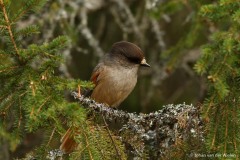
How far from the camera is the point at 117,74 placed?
5.99 meters

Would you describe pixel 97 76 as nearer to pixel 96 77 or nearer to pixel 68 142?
pixel 96 77

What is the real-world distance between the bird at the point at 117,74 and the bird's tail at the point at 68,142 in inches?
51.1

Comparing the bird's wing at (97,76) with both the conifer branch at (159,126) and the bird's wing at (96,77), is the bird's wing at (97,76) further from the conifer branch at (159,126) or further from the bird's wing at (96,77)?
the conifer branch at (159,126)

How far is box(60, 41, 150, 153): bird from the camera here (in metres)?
5.89

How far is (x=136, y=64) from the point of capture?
6.07 m

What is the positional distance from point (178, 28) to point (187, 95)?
→ 966 millimetres

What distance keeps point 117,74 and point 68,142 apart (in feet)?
5.21

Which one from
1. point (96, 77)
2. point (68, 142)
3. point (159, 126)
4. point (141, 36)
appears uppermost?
point (141, 36)

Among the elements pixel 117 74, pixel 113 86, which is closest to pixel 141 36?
pixel 117 74

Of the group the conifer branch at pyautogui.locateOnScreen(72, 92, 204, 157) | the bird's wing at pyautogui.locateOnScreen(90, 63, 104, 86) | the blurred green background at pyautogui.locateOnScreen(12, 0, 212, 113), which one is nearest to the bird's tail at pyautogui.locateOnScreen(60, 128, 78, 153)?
the conifer branch at pyautogui.locateOnScreen(72, 92, 204, 157)

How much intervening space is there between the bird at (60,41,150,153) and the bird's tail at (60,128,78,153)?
1.30 m

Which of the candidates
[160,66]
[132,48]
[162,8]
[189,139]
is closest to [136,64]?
[132,48]

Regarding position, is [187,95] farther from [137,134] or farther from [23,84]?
[23,84]

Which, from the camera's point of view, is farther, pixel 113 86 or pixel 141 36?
pixel 141 36
